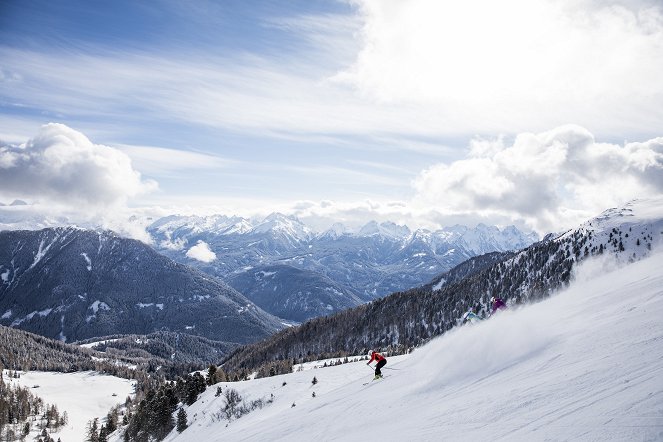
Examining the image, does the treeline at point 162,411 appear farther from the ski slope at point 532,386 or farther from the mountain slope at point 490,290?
the mountain slope at point 490,290

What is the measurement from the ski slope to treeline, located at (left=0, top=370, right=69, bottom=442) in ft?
575

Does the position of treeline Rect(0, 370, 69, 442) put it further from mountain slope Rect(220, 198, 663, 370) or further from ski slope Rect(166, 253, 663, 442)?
ski slope Rect(166, 253, 663, 442)

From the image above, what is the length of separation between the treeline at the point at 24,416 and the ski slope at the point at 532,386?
575 ft

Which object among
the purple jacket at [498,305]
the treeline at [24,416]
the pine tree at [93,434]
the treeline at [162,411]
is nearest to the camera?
the purple jacket at [498,305]

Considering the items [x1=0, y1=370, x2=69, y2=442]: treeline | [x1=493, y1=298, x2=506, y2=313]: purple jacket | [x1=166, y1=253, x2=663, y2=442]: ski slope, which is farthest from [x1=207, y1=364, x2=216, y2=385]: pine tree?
[x1=0, y1=370, x2=69, y2=442]: treeline

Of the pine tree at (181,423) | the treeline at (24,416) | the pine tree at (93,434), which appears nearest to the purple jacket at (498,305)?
the pine tree at (181,423)

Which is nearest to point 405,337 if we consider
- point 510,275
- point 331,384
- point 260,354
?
point 510,275

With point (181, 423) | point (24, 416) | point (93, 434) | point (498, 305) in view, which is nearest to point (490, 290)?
point (93, 434)

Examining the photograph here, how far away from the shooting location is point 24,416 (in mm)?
169000

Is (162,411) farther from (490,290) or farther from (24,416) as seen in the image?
(490,290)

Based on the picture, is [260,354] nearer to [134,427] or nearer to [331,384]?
[134,427]

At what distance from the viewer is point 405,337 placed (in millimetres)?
181375

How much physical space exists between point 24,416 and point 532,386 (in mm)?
217187

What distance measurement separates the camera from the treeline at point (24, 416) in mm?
154750
